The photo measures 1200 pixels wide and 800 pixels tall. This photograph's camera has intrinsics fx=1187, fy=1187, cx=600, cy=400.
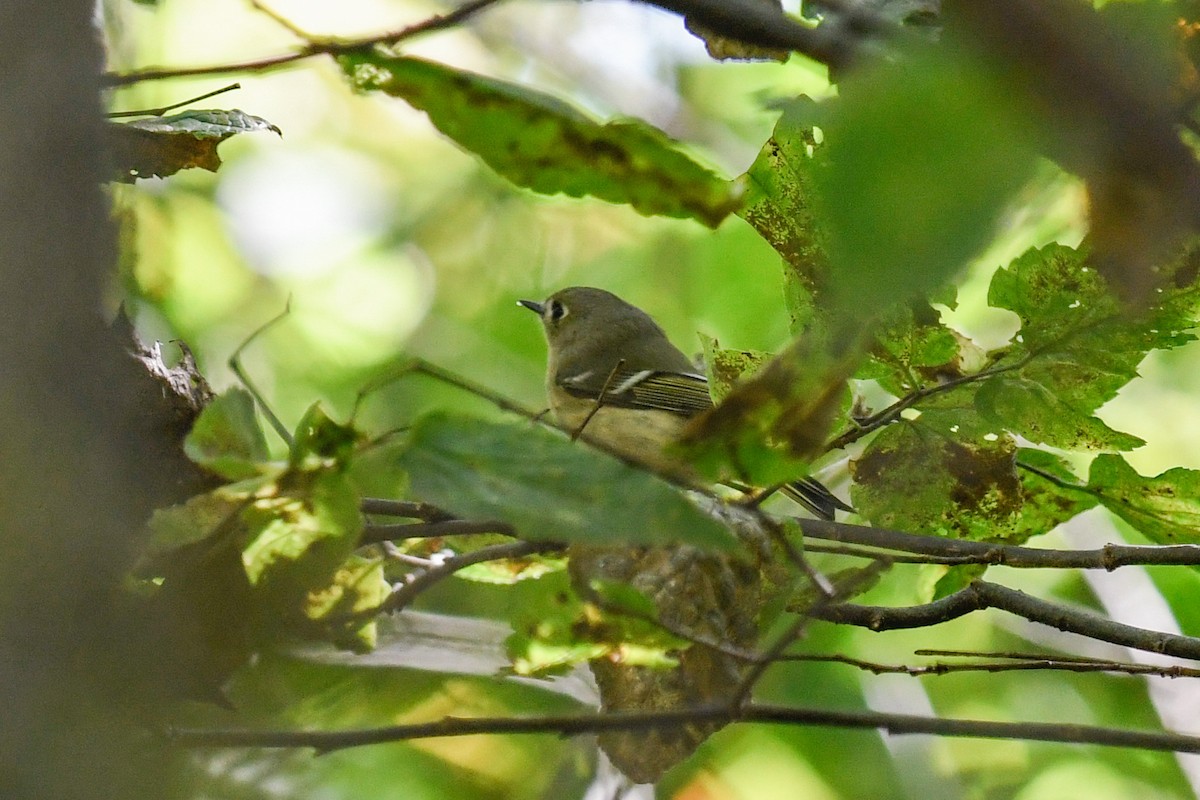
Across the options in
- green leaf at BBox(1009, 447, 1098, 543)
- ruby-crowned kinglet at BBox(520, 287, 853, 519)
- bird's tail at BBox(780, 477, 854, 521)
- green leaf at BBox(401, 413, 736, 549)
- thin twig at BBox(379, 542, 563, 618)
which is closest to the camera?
green leaf at BBox(401, 413, 736, 549)

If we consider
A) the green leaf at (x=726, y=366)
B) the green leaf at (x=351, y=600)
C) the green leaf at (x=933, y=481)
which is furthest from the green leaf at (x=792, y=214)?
the green leaf at (x=351, y=600)

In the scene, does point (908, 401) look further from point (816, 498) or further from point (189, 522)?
point (816, 498)

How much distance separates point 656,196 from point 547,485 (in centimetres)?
22

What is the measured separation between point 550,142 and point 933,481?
0.69 meters

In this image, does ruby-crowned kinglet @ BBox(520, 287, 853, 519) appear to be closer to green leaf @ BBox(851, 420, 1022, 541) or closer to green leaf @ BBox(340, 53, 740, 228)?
green leaf @ BBox(851, 420, 1022, 541)

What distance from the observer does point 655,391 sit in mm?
3193

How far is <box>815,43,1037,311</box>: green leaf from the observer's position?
419mm

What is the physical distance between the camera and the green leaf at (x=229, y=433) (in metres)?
→ 0.84

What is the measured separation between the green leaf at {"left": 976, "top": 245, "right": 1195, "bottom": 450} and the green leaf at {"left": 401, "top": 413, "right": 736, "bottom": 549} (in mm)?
574

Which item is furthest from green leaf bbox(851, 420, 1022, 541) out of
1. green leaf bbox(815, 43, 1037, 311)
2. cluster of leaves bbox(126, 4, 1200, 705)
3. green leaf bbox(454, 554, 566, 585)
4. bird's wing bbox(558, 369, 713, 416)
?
bird's wing bbox(558, 369, 713, 416)

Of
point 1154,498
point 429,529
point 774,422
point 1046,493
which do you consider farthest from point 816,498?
point 774,422

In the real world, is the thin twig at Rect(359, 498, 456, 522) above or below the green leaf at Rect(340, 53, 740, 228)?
below

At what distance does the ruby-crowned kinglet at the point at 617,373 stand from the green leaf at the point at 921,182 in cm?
231

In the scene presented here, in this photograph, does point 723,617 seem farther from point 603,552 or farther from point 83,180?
point 83,180
